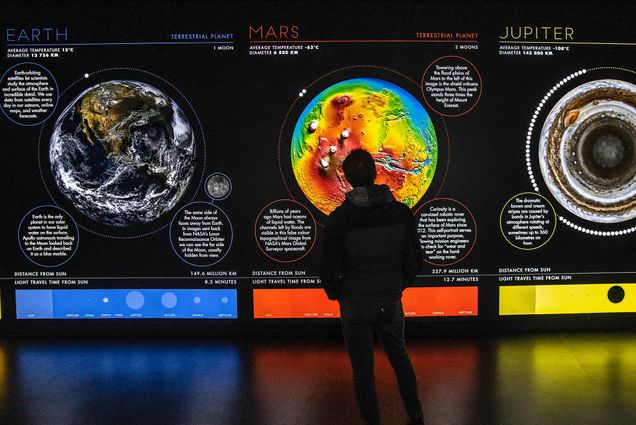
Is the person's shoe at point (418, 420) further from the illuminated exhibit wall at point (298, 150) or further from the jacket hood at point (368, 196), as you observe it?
the illuminated exhibit wall at point (298, 150)

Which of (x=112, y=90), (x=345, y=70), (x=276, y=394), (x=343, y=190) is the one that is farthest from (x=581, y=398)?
(x=112, y=90)

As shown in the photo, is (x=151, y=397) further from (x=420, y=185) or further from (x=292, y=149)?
(x=420, y=185)

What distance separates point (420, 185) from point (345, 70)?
1136mm

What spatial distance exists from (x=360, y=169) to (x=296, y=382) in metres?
1.84

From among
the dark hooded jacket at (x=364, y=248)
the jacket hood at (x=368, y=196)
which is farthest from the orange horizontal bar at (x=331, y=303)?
the jacket hood at (x=368, y=196)

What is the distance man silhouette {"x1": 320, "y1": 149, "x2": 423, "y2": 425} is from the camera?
307 centimetres

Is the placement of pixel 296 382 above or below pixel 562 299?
below

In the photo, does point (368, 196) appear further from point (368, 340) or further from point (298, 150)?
point (298, 150)

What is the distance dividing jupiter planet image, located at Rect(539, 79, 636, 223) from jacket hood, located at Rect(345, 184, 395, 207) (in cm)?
246

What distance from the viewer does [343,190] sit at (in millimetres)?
5016

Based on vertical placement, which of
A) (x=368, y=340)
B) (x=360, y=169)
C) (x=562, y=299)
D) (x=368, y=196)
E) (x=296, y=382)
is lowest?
(x=296, y=382)

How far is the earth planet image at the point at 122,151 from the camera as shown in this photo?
193 inches

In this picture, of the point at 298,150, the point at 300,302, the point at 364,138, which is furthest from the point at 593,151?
the point at 300,302

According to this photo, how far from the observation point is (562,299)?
16.9 feet
